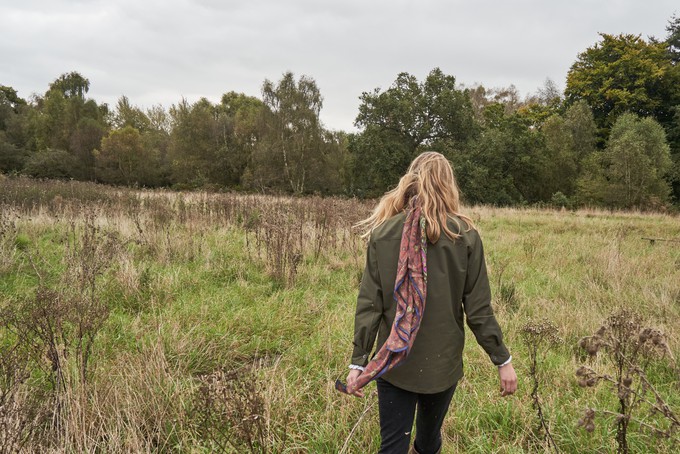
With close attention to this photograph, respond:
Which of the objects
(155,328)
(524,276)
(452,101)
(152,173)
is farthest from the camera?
(152,173)

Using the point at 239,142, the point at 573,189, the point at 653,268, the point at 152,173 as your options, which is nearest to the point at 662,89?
the point at 573,189

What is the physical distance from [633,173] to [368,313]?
83.7ft

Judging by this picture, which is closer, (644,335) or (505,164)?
(644,335)

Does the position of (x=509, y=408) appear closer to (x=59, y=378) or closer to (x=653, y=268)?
(x=59, y=378)

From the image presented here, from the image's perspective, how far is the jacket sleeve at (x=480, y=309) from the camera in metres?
1.66

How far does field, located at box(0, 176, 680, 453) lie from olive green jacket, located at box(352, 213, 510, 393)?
A: 42 centimetres

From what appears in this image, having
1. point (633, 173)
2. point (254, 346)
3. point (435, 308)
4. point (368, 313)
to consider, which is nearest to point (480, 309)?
point (435, 308)

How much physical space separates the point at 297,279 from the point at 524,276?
12.7 ft

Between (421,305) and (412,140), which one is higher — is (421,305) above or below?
below

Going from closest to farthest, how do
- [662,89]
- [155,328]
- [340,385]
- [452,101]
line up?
[340,385] → [155,328] → [452,101] → [662,89]

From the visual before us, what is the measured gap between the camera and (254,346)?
11.4 feet

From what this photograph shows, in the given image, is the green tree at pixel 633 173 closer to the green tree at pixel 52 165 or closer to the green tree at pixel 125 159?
the green tree at pixel 125 159

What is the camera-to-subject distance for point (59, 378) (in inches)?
88.2

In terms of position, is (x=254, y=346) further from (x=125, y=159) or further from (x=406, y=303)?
(x=125, y=159)
